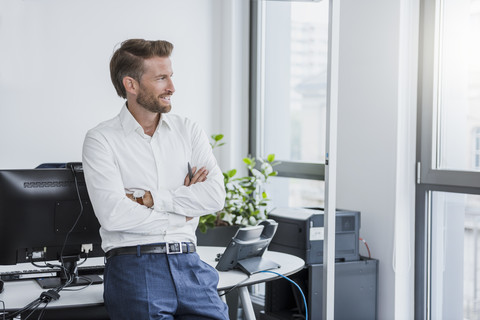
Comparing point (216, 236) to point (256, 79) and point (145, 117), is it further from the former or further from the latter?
point (145, 117)

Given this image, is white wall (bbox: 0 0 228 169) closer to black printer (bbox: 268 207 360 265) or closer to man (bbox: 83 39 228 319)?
black printer (bbox: 268 207 360 265)

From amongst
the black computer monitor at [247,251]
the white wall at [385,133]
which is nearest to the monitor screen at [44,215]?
the black computer monitor at [247,251]

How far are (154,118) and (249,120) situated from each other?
2.33m

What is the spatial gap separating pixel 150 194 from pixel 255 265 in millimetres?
651

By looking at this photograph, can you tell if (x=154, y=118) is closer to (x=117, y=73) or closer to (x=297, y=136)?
(x=117, y=73)

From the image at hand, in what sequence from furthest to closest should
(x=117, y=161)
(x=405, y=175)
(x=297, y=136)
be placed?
(x=297, y=136), (x=405, y=175), (x=117, y=161)

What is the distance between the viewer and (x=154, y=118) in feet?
7.64

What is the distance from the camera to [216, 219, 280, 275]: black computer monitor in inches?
100

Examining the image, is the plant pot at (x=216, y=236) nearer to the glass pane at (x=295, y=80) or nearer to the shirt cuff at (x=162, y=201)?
the glass pane at (x=295, y=80)

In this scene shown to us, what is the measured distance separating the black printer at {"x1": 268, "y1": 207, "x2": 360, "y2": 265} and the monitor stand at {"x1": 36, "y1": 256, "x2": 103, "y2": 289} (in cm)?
122

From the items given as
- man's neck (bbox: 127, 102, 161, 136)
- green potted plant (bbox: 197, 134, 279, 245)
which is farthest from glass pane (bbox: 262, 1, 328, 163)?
man's neck (bbox: 127, 102, 161, 136)

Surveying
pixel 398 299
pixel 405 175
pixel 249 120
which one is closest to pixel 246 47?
pixel 249 120

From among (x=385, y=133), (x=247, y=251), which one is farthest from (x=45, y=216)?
(x=385, y=133)

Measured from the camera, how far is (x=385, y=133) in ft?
11.0
